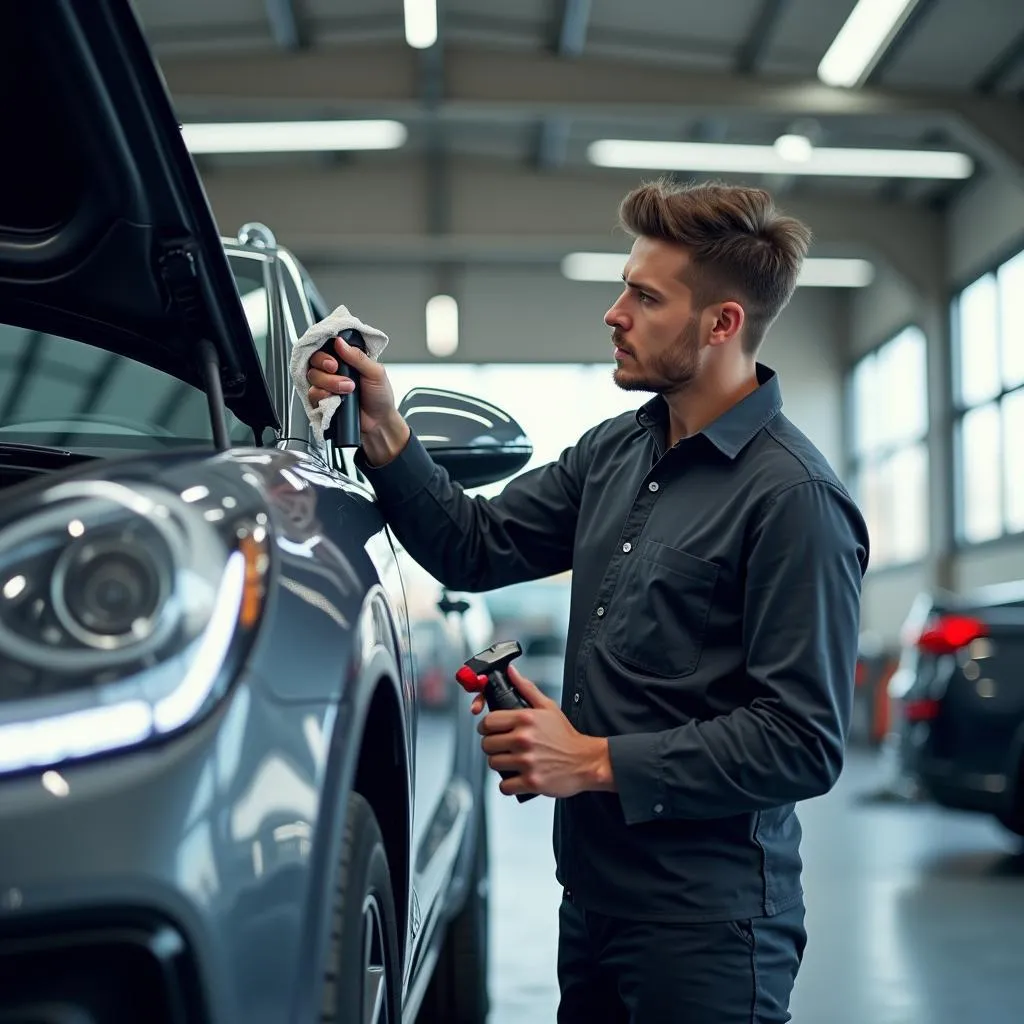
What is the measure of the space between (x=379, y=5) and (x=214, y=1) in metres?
1.30

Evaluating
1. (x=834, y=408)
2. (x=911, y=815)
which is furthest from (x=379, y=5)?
(x=834, y=408)

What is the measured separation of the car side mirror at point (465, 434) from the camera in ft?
6.81

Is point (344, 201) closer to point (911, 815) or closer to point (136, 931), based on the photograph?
point (911, 815)

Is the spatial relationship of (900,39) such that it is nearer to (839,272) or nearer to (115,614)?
(839,272)

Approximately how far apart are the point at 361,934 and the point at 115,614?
16.2 inches

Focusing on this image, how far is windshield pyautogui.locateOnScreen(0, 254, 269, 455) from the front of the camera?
1.83 meters

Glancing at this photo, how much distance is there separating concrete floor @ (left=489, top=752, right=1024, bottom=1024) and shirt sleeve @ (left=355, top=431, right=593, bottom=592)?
5.50 ft

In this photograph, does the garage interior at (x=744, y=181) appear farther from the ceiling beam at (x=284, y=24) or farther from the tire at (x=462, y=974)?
the tire at (x=462, y=974)

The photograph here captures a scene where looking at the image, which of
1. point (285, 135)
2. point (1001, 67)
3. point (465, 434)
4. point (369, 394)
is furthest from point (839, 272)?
point (369, 394)

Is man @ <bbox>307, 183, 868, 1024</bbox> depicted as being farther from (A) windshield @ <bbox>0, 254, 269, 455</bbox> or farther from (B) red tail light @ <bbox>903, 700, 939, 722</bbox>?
(B) red tail light @ <bbox>903, 700, 939, 722</bbox>

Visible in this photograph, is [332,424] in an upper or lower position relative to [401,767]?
upper

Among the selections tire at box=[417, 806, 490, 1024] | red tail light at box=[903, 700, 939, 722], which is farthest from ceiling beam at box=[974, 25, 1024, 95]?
tire at box=[417, 806, 490, 1024]

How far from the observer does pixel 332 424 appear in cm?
187

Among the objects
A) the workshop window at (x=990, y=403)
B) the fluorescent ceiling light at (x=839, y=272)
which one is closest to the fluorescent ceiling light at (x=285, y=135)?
the workshop window at (x=990, y=403)
